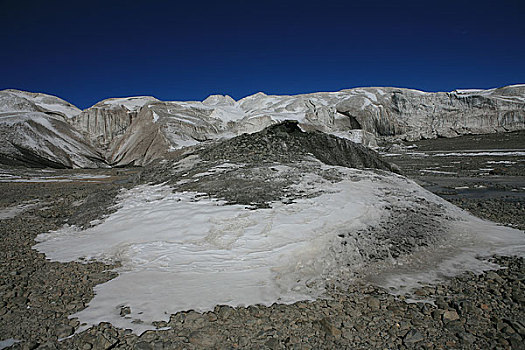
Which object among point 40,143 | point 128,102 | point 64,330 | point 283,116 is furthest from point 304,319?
point 128,102

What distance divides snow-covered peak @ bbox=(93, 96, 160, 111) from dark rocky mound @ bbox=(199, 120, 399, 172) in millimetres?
48555

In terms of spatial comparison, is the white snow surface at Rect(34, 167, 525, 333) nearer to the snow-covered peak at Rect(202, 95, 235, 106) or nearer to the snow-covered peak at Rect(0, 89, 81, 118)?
the snow-covered peak at Rect(0, 89, 81, 118)

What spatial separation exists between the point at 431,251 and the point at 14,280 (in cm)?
598

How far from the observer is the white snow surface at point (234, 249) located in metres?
3.66

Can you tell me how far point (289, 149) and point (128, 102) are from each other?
5529 centimetres

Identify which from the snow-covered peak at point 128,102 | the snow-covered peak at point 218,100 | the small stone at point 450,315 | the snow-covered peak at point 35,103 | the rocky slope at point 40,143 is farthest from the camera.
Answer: the snow-covered peak at point 218,100

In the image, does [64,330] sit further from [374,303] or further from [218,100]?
[218,100]

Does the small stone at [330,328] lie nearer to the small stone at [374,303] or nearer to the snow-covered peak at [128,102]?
the small stone at [374,303]

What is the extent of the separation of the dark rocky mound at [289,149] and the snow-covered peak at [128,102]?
48.6m

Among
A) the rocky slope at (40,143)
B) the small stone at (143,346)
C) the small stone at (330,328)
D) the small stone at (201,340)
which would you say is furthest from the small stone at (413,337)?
the rocky slope at (40,143)

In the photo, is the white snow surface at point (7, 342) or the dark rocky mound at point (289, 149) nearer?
the white snow surface at point (7, 342)

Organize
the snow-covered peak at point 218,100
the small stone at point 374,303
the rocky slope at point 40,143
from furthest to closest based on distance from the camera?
the snow-covered peak at point 218,100 < the rocky slope at point 40,143 < the small stone at point 374,303

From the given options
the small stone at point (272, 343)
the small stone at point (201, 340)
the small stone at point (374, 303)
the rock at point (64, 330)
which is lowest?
the small stone at point (374, 303)

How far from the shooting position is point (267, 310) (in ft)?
11.2
